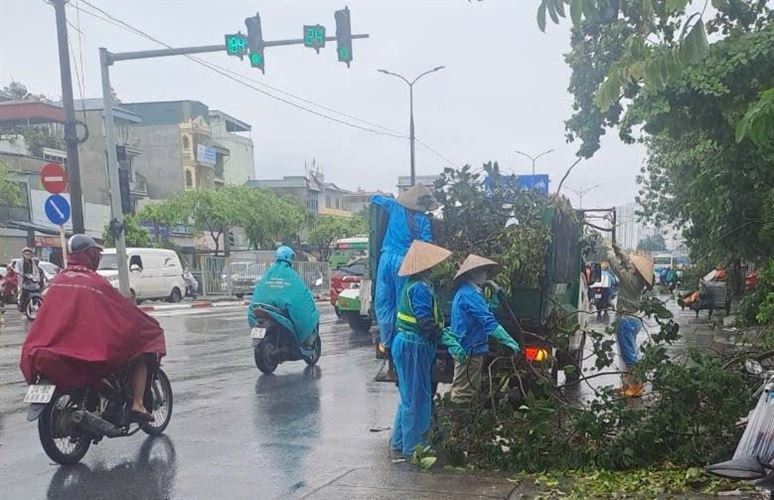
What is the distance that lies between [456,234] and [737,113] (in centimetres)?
398

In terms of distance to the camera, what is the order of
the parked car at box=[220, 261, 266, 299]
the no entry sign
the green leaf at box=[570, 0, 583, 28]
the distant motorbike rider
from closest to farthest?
the green leaf at box=[570, 0, 583, 28] < the no entry sign < the distant motorbike rider < the parked car at box=[220, 261, 266, 299]

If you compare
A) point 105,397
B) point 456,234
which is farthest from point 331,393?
point 105,397

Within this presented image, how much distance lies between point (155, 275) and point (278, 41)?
14.0 m

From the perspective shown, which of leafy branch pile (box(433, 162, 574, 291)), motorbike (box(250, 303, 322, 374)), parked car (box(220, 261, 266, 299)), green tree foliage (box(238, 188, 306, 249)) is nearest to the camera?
leafy branch pile (box(433, 162, 574, 291))

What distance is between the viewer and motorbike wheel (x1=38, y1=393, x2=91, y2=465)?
572 cm

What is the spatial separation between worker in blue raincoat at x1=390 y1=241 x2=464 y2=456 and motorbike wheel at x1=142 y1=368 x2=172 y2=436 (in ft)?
7.58

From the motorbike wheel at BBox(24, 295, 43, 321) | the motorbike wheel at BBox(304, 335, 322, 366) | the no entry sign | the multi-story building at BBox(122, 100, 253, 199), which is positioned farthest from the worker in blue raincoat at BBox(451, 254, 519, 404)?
the multi-story building at BBox(122, 100, 253, 199)

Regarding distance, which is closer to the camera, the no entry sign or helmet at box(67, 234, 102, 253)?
→ helmet at box(67, 234, 102, 253)

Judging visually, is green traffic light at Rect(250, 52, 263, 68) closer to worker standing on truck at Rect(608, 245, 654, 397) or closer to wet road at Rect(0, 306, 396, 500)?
wet road at Rect(0, 306, 396, 500)

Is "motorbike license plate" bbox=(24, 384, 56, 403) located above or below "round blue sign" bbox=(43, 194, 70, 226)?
below

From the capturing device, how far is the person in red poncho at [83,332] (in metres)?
5.71

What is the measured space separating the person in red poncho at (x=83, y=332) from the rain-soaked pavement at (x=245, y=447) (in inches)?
26.3

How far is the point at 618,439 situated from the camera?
217 inches

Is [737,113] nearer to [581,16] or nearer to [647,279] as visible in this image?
[647,279]
